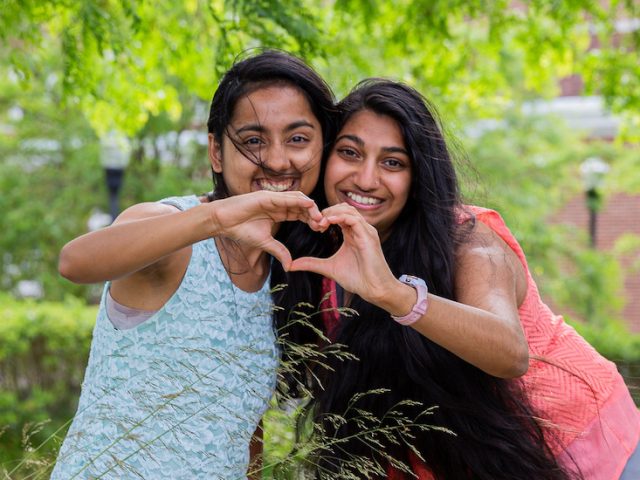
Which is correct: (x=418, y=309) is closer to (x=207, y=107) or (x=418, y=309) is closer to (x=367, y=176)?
(x=367, y=176)

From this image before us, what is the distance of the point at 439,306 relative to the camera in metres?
2.30

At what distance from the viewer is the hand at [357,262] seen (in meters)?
2.30

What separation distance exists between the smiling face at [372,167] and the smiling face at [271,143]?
0.36 ft

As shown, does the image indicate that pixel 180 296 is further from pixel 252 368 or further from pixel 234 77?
pixel 234 77

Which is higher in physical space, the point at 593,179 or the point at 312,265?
the point at 312,265

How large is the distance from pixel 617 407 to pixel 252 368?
1116 millimetres

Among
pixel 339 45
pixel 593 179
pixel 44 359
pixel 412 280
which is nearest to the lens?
pixel 412 280

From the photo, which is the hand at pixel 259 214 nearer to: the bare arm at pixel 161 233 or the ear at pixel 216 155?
the bare arm at pixel 161 233

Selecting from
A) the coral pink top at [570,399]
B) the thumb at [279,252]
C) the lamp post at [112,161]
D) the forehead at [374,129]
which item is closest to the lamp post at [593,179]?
the lamp post at [112,161]

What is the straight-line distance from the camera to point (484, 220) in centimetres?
282

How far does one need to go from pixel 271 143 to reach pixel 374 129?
343 millimetres

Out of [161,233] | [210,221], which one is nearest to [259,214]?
[210,221]

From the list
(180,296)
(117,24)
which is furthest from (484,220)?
(117,24)

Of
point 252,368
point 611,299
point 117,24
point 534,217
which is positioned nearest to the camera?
point 252,368
